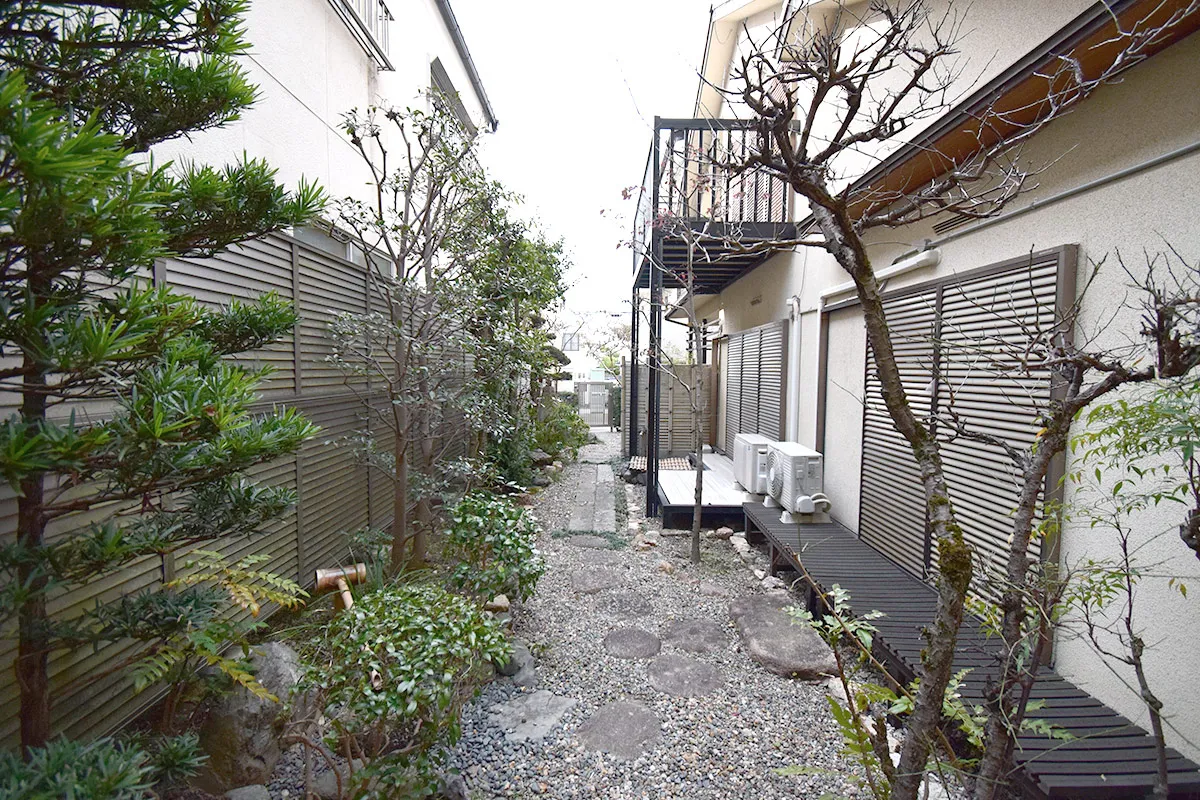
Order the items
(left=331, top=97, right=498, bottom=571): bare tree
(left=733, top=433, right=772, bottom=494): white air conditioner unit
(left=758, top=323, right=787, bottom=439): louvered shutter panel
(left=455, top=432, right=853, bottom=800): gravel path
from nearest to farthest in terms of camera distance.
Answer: (left=455, top=432, right=853, bottom=800): gravel path < (left=331, top=97, right=498, bottom=571): bare tree < (left=733, top=433, right=772, bottom=494): white air conditioner unit < (left=758, top=323, right=787, bottom=439): louvered shutter panel

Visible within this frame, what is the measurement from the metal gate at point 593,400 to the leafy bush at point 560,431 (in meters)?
5.59

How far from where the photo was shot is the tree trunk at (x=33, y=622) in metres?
1.28

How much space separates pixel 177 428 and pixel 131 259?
421 mm

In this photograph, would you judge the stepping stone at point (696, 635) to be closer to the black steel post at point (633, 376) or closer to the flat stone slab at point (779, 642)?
the flat stone slab at point (779, 642)

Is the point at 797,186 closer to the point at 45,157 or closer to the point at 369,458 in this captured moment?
the point at 45,157

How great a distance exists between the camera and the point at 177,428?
1.10m

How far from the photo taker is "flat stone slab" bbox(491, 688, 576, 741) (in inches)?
107

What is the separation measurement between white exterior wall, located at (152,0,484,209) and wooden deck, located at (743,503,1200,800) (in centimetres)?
388

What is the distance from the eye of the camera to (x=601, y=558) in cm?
549

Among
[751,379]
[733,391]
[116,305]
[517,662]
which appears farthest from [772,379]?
[116,305]

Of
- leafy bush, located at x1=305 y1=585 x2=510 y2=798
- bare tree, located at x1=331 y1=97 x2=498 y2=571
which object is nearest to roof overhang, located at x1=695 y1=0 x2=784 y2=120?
bare tree, located at x1=331 y1=97 x2=498 y2=571

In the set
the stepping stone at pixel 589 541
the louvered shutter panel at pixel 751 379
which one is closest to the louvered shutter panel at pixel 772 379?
the louvered shutter panel at pixel 751 379

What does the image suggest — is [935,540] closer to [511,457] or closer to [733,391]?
[511,457]

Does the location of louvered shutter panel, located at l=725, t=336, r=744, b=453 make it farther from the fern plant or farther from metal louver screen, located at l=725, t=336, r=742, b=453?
the fern plant
